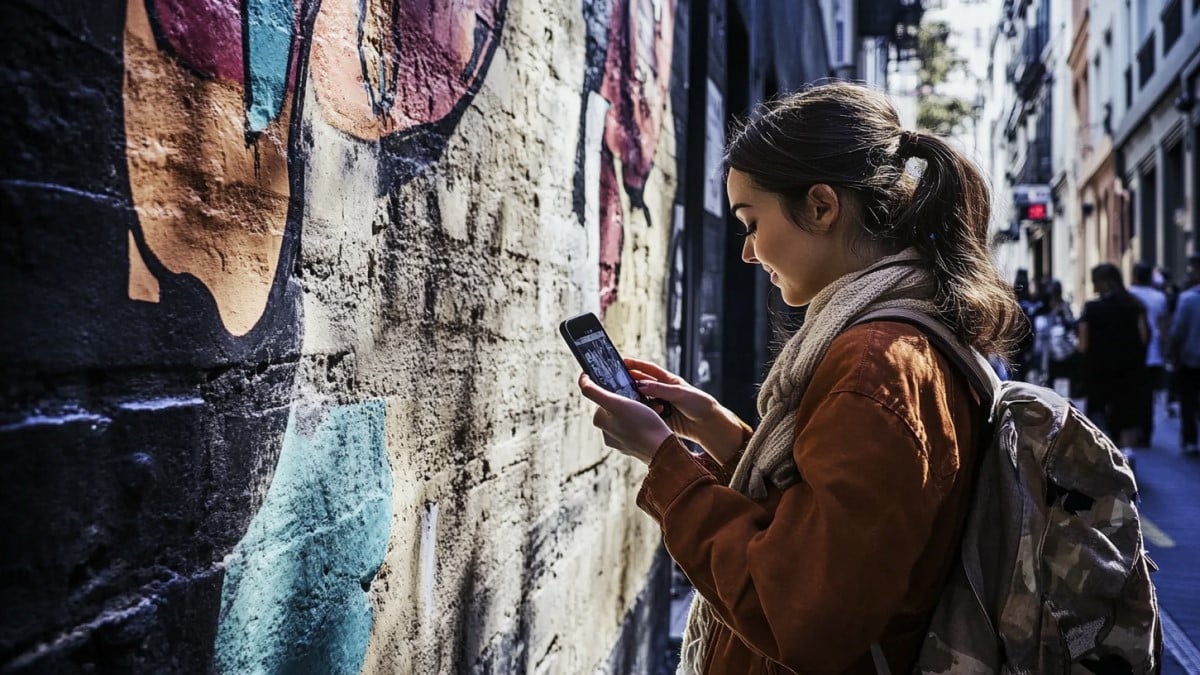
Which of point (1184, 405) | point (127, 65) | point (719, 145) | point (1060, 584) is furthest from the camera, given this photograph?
point (1184, 405)

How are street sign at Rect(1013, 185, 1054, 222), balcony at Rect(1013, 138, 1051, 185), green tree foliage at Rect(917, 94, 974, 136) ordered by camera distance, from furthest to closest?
balcony at Rect(1013, 138, 1051, 185)
green tree foliage at Rect(917, 94, 974, 136)
street sign at Rect(1013, 185, 1054, 222)

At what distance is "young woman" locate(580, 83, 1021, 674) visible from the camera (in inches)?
54.6

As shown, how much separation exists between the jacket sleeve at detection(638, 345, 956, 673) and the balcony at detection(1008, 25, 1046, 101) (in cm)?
3689

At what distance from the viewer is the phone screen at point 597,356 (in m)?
1.94

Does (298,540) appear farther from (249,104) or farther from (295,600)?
(249,104)

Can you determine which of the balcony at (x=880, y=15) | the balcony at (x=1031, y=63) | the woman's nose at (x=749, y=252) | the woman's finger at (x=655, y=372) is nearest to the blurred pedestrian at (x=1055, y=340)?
the balcony at (x=880, y=15)

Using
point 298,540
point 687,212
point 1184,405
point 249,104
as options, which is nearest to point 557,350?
point 298,540

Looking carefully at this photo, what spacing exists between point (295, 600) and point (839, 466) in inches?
31.2

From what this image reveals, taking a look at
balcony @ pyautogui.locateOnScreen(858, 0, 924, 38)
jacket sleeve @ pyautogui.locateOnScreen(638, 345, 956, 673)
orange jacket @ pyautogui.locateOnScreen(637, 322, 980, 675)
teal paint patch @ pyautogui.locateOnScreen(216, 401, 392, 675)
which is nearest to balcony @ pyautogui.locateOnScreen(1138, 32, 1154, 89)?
balcony @ pyautogui.locateOnScreen(858, 0, 924, 38)

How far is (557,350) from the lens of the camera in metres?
2.90

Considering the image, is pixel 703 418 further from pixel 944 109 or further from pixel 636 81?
pixel 944 109

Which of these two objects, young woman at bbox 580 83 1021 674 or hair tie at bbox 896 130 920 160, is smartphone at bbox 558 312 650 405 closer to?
young woman at bbox 580 83 1021 674

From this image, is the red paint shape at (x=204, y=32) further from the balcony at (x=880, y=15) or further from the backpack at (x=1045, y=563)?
the balcony at (x=880, y=15)

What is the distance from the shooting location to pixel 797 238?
174cm
